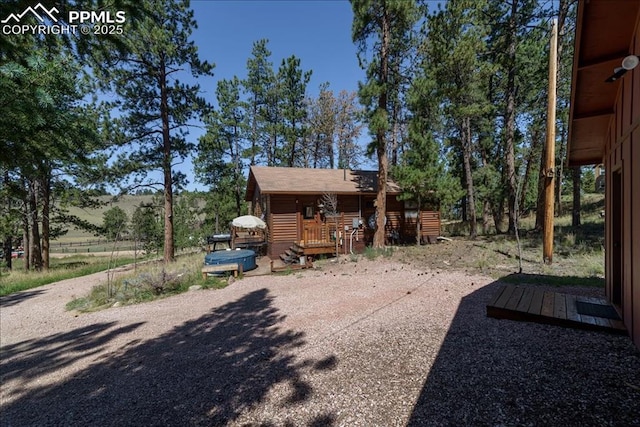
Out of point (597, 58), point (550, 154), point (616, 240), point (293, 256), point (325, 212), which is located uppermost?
point (597, 58)

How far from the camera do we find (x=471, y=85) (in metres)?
14.5

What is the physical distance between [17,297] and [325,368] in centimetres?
1349

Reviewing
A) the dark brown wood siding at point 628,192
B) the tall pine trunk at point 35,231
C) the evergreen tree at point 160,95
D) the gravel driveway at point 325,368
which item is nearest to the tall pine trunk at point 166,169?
the evergreen tree at point 160,95

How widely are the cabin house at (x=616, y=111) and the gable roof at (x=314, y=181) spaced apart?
1006 centimetres

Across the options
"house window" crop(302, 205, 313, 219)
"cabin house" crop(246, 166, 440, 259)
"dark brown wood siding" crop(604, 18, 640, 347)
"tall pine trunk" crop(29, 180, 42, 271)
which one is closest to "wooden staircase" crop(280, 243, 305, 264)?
"cabin house" crop(246, 166, 440, 259)

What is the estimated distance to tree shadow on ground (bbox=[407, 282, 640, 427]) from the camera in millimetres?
2350

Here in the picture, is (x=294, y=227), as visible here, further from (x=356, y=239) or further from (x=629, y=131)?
(x=629, y=131)

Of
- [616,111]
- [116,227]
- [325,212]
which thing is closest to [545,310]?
[616,111]

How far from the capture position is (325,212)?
13.0 m

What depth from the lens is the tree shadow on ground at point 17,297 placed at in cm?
930

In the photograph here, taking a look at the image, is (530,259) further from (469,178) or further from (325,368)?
(325,368)

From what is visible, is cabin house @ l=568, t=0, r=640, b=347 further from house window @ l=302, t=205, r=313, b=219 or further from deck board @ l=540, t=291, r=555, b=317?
house window @ l=302, t=205, r=313, b=219

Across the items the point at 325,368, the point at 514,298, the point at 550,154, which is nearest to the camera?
the point at 325,368

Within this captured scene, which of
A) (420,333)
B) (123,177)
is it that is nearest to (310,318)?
(420,333)
